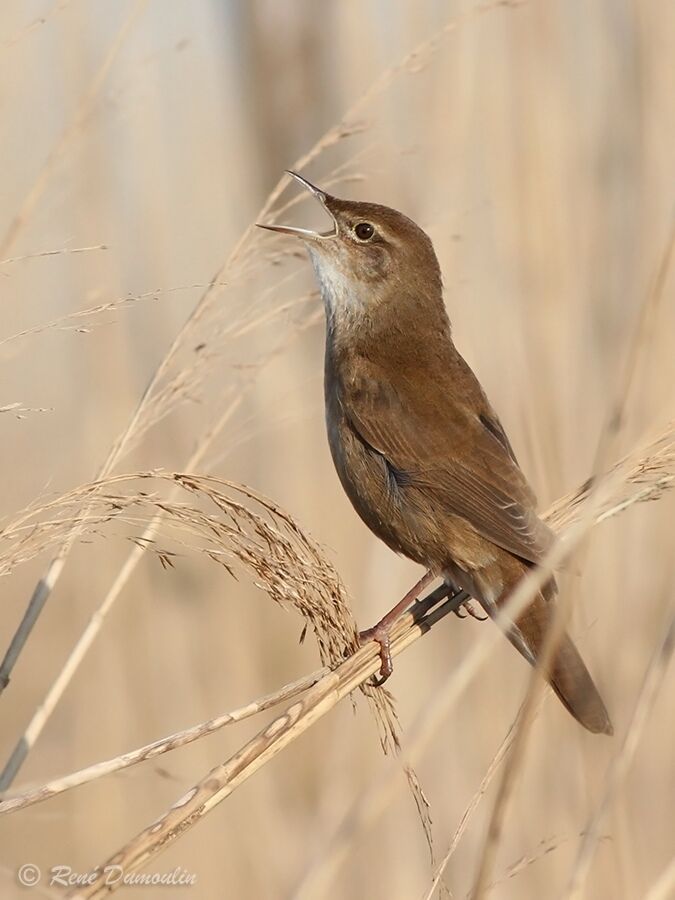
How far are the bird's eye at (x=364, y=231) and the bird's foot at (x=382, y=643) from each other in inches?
44.8

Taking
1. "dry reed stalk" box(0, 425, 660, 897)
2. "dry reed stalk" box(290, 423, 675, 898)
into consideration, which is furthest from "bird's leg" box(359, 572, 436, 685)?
"dry reed stalk" box(290, 423, 675, 898)

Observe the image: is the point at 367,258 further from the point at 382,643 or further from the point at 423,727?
the point at 423,727

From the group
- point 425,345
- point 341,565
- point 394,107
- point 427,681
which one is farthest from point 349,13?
point 427,681

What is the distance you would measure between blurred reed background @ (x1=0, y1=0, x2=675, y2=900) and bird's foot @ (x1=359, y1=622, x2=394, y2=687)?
353mm

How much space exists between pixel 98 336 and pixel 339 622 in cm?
186

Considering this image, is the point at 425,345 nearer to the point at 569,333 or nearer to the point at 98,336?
the point at 569,333

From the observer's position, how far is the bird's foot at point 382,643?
6.86 ft

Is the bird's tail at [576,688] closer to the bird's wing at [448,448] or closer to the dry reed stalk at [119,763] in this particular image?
the bird's wing at [448,448]

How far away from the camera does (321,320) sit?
8.98 feet

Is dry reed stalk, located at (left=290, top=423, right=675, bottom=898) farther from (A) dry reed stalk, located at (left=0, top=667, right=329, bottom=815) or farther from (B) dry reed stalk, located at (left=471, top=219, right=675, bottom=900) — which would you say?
(A) dry reed stalk, located at (left=0, top=667, right=329, bottom=815)

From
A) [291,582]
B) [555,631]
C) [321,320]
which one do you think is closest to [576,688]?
[291,582]

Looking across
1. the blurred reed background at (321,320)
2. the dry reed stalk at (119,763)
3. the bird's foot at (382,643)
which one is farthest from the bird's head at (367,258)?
the dry reed stalk at (119,763)

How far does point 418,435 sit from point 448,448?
9 centimetres

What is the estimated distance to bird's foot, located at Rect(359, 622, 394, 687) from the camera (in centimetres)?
209
